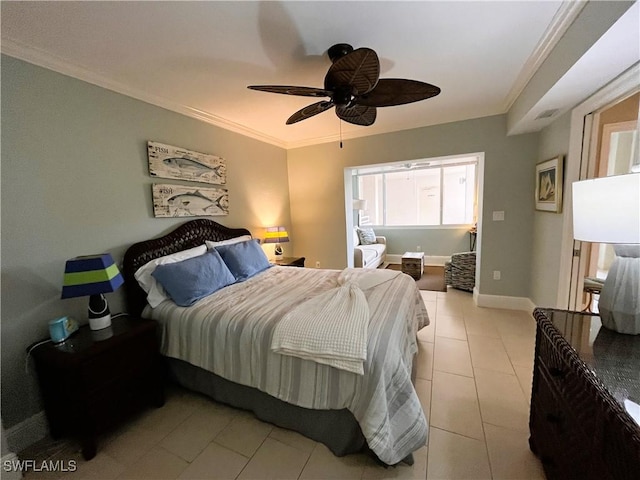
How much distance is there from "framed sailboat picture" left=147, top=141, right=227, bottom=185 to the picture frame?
3.51 meters

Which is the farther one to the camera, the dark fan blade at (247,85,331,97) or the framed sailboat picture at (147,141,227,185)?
the framed sailboat picture at (147,141,227,185)

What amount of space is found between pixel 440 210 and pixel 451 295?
A: 9.37 ft

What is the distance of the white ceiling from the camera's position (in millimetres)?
1459

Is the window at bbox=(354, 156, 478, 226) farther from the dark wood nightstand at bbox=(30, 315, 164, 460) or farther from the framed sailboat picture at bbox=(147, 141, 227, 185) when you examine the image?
the dark wood nightstand at bbox=(30, 315, 164, 460)

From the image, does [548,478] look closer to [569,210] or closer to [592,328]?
[592,328]

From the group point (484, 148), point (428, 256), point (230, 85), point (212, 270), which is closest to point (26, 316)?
point (212, 270)

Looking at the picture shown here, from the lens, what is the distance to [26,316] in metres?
1.72

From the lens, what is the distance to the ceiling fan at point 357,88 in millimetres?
1410

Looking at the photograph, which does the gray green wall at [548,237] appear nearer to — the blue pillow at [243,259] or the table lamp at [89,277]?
the blue pillow at [243,259]

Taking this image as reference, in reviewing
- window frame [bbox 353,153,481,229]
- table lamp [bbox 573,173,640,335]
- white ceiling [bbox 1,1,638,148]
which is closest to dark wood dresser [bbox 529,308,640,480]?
table lamp [bbox 573,173,640,335]

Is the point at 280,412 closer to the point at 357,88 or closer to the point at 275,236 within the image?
the point at 357,88

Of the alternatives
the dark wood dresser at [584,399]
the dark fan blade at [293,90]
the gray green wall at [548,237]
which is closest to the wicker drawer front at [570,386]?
the dark wood dresser at [584,399]

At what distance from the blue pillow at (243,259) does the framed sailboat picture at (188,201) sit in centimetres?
49

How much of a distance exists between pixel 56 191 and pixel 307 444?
240cm
